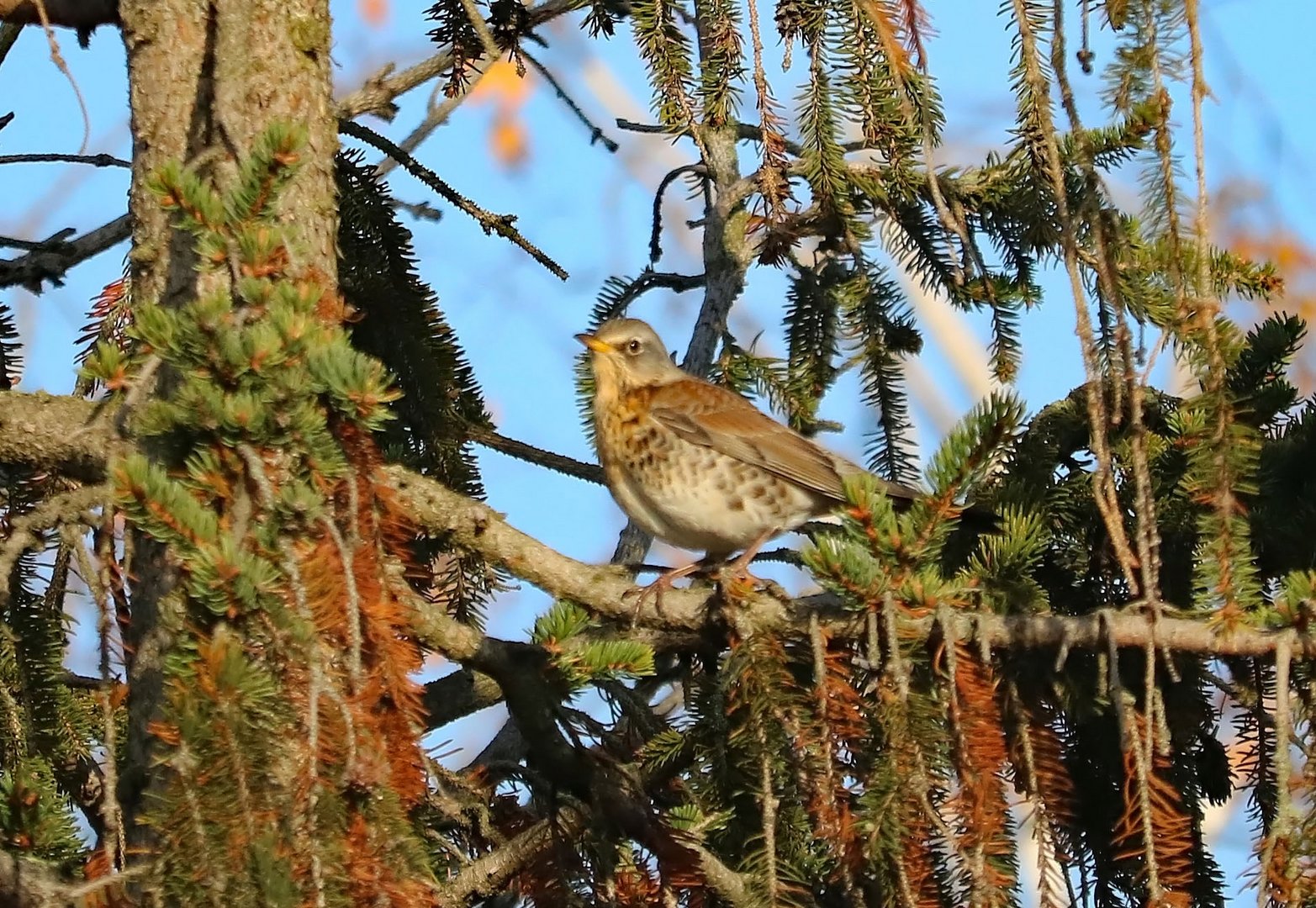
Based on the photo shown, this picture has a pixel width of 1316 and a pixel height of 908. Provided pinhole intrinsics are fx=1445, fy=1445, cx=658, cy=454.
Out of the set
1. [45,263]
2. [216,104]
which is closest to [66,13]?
[45,263]

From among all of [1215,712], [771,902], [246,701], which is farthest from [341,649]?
[1215,712]

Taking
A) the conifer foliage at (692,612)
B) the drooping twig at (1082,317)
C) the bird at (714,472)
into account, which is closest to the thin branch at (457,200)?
the conifer foliage at (692,612)

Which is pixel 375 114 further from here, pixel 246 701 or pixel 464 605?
pixel 246 701

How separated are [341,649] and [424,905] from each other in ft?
1.16

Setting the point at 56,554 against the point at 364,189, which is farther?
the point at 364,189

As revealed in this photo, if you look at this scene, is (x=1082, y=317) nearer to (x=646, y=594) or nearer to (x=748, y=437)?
(x=646, y=594)

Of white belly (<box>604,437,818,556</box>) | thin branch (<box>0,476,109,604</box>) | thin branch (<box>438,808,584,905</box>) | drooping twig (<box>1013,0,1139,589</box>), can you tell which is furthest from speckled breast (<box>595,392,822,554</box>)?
drooping twig (<box>1013,0,1139,589</box>)

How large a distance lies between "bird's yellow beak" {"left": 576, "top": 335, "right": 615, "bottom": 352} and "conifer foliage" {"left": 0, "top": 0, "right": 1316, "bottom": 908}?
4.18 ft

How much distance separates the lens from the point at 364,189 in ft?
11.4

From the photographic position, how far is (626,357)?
4.70 meters

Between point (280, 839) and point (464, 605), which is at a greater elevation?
point (464, 605)

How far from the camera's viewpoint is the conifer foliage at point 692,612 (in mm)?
1822

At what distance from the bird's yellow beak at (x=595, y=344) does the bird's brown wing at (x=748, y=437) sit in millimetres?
326

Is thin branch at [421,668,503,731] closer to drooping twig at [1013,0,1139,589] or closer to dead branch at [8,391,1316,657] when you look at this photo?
dead branch at [8,391,1316,657]
